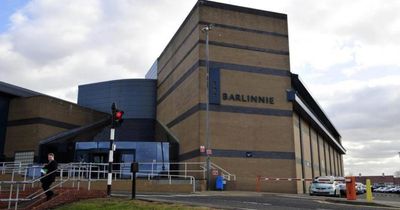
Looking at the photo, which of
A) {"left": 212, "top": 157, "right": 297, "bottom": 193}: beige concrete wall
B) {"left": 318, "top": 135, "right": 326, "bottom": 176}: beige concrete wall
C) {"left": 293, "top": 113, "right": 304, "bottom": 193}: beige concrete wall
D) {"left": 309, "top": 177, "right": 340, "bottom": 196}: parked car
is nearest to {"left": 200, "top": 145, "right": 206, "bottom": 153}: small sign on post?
{"left": 212, "top": 157, "right": 297, "bottom": 193}: beige concrete wall

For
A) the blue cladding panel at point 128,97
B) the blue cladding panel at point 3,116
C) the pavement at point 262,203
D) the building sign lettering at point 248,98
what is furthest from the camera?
the blue cladding panel at point 128,97

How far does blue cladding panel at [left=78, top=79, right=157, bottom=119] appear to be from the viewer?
156 ft

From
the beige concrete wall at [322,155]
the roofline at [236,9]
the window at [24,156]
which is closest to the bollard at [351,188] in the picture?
the roofline at [236,9]

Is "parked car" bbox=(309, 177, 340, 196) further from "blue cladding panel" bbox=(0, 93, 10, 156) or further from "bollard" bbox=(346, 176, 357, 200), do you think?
"blue cladding panel" bbox=(0, 93, 10, 156)

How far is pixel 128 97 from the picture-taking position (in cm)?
4853

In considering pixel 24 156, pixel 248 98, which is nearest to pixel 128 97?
pixel 24 156

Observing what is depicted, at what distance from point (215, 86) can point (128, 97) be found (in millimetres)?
17775

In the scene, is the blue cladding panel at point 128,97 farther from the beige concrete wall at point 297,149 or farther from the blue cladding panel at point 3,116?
the beige concrete wall at point 297,149

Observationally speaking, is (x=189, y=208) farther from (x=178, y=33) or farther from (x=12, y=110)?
(x=12, y=110)

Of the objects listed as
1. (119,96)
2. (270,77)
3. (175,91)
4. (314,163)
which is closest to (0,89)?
(119,96)

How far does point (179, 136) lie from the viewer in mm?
36750

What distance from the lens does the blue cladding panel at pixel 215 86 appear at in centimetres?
3294

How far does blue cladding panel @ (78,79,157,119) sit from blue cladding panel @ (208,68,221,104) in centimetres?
1568

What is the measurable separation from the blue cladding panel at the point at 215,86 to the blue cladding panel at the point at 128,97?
15680mm
